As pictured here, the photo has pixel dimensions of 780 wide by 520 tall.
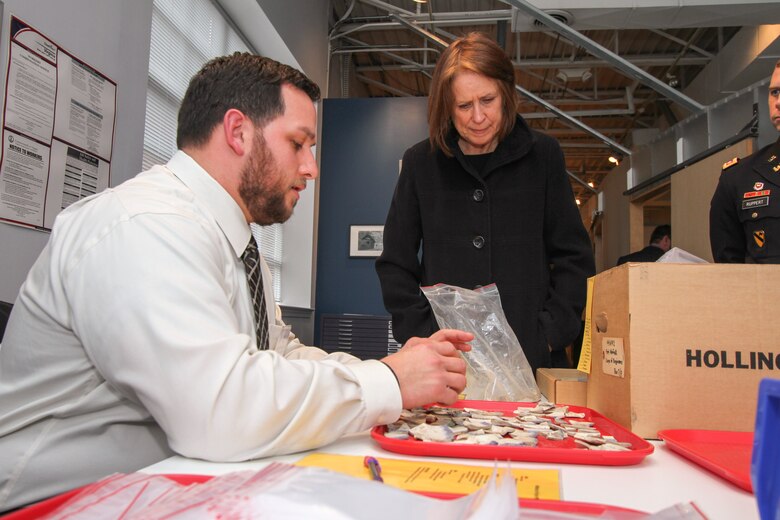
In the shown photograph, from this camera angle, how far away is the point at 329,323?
4.75m

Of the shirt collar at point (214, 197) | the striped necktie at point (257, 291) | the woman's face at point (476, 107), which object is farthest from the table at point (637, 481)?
the woman's face at point (476, 107)

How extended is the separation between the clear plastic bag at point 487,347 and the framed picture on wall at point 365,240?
3.43 m

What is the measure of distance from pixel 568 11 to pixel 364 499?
13.3 ft

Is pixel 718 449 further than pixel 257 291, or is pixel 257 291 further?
pixel 257 291

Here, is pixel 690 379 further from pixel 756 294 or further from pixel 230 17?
pixel 230 17

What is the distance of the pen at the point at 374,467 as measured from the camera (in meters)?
0.62

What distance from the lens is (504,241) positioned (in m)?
1.57

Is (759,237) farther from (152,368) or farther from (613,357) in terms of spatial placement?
(152,368)

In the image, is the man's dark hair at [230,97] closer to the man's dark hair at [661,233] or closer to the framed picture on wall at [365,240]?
the framed picture on wall at [365,240]

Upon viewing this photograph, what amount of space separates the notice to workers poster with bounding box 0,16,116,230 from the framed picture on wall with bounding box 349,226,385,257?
2.74 meters

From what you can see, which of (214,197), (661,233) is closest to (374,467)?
(214,197)

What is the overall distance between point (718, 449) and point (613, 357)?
8.2 inches

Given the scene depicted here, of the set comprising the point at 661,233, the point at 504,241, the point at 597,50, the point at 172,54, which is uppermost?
the point at 597,50

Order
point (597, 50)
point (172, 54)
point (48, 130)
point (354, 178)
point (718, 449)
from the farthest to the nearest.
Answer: point (354, 178)
point (597, 50)
point (172, 54)
point (48, 130)
point (718, 449)
